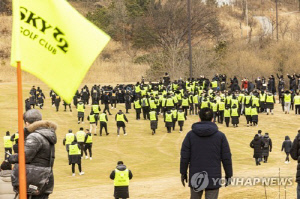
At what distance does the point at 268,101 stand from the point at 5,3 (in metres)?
66.9

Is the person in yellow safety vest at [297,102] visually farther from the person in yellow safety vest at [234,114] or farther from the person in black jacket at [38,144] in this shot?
the person in black jacket at [38,144]

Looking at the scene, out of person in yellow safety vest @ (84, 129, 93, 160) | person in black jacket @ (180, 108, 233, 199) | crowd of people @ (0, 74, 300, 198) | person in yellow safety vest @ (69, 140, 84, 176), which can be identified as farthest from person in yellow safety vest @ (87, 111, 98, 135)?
person in black jacket @ (180, 108, 233, 199)

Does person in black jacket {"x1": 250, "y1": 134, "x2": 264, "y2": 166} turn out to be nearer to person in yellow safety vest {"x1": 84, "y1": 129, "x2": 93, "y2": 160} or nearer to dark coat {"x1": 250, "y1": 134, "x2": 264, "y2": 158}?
dark coat {"x1": 250, "y1": 134, "x2": 264, "y2": 158}

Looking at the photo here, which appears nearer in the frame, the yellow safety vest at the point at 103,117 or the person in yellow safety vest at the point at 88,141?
the person in yellow safety vest at the point at 88,141

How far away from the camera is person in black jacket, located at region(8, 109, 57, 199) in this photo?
6344 millimetres

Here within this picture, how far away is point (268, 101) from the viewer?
41531 mm

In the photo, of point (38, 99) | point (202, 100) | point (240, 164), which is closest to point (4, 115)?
point (38, 99)

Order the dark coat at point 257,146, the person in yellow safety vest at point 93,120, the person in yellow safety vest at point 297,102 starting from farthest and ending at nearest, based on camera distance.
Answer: the person in yellow safety vest at point 297,102 → the person in yellow safety vest at point 93,120 → the dark coat at point 257,146

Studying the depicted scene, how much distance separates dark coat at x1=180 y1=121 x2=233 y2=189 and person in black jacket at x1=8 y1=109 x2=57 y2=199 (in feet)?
6.26

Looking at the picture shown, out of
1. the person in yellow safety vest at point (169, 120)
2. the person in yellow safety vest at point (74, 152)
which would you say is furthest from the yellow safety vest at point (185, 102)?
the person in yellow safety vest at point (74, 152)

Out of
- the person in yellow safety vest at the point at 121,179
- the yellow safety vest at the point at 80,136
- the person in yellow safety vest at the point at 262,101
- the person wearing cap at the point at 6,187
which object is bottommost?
the person in yellow safety vest at the point at 121,179

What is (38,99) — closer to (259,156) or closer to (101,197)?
(259,156)

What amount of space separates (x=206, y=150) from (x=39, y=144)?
7.40 ft

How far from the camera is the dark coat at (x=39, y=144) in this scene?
20.8ft
